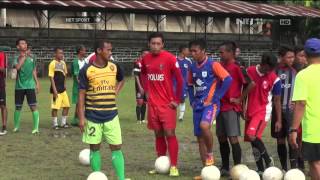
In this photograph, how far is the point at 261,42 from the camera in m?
51.6

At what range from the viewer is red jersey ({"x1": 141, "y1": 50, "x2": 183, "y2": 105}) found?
918cm

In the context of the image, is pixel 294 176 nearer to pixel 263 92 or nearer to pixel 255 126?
pixel 255 126

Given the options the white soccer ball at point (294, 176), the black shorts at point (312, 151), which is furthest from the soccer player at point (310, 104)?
the white soccer ball at point (294, 176)

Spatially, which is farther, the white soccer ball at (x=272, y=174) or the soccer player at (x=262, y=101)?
the soccer player at (x=262, y=101)

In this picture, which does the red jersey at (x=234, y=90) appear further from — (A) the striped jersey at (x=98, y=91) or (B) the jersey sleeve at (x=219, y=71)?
(A) the striped jersey at (x=98, y=91)

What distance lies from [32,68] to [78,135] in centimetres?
186

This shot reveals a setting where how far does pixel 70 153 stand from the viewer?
1112 cm

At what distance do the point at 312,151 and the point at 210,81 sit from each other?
2688mm

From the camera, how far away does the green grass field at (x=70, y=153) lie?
9.20 meters

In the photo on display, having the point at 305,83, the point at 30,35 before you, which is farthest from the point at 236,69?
the point at 30,35

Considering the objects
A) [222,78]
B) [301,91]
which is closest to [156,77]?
[222,78]

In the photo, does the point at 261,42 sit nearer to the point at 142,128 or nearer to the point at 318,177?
the point at 142,128

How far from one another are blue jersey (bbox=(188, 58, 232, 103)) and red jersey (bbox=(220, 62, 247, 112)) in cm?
18

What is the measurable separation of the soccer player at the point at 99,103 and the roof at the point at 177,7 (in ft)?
93.6
